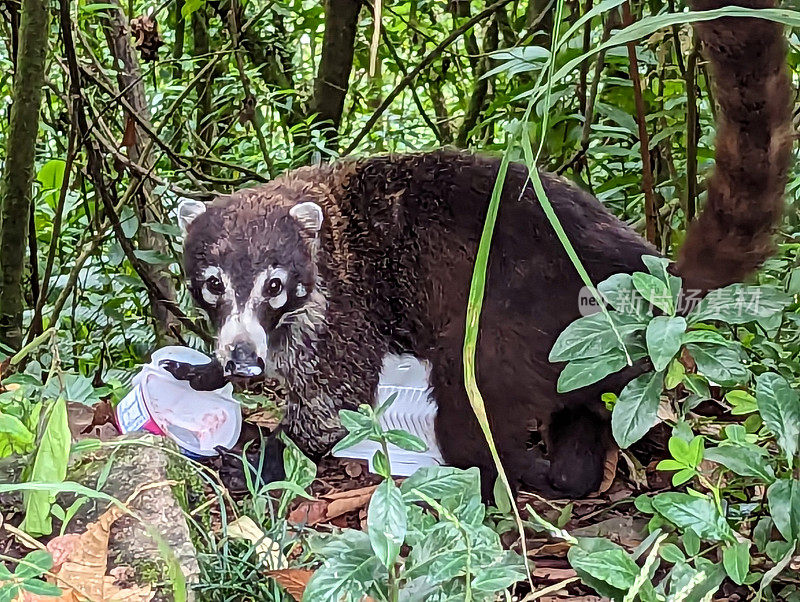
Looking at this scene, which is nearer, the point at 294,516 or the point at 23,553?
the point at 23,553

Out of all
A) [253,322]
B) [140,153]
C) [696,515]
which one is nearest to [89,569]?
[253,322]

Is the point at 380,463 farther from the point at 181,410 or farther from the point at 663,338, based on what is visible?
the point at 181,410

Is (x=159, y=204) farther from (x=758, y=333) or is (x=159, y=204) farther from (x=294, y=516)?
(x=758, y=333)

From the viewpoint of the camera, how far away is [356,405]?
163 centimetres

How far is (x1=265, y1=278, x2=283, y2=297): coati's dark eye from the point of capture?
4.97 ft

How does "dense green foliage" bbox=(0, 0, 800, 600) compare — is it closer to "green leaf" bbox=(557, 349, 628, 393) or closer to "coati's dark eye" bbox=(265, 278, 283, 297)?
"green leaf" bbox=(557, 349, 628, 393)

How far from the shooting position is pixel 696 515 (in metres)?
0.90

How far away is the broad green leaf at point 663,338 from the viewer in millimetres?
939

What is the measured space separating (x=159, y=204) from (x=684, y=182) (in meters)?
1.45

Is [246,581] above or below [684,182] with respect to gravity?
below

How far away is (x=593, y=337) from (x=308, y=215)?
723 mm

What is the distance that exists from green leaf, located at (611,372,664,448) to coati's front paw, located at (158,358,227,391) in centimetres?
94

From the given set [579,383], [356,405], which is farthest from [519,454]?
[579,383]

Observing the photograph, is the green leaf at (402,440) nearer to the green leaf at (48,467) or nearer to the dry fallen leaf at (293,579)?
the dry fallen leaf at (293,579)
